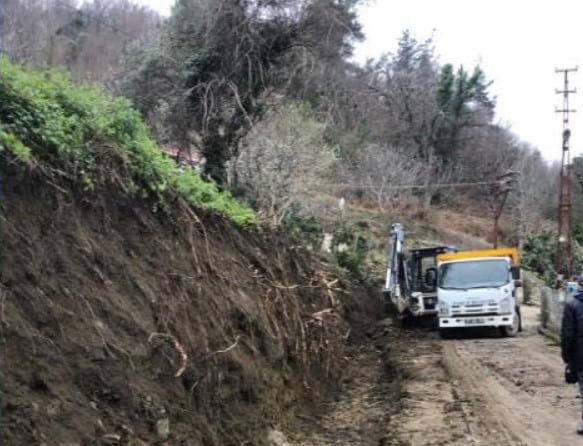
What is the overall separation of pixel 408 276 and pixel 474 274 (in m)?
4.09

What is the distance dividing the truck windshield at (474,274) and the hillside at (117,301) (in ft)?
34.7

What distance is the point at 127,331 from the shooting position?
7.36 meters

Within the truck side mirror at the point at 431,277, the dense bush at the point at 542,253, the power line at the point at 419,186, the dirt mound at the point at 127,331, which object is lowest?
the dense bush at the point at 542,253

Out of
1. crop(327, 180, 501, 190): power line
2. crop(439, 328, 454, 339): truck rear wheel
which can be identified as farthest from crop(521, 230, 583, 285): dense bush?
crop(439, 328, 454, 339): truck rear wheel

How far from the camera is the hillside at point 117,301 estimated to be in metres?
6.04

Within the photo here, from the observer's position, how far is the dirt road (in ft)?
32.2

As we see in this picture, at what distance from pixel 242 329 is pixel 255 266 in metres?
3.18

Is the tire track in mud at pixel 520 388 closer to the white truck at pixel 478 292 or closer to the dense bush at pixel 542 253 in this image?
the white truck at pixel 478 292

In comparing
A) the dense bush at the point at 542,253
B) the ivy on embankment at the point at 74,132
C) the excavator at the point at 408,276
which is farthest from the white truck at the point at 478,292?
the dense bush at the point at 542,253

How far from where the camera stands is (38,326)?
621cm

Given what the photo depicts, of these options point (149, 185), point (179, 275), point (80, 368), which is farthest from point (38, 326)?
point (149, 185)

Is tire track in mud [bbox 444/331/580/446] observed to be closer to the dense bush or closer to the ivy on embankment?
the ivy on embankment

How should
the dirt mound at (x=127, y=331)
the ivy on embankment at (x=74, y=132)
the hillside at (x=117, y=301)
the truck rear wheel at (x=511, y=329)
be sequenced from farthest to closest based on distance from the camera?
1. the truck rear wheel at (x=511, y=329)
2. the ivy on embankment at (x=74, y=132)
3. the hillside at (x=117, y=301)
4. the dirt mound at (x=127, y=331)

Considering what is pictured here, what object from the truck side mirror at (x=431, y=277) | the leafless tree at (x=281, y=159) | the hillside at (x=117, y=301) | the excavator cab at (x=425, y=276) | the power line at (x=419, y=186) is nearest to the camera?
the hillside at (x=117, y=301)
